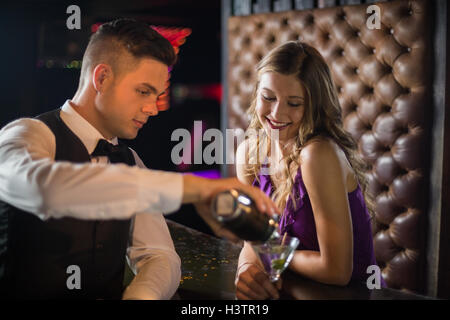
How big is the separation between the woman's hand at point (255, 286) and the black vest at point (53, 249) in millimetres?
369

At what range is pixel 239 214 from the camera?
0.86m

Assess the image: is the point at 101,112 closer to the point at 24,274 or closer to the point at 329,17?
the point at 24,274

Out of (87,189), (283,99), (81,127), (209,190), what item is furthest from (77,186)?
(283,99)

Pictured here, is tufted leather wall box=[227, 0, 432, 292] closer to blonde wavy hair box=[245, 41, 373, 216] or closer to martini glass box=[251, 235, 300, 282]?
blonde wavy hair box=[245, 41, 373, 216]

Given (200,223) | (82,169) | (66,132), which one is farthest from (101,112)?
(200,223)

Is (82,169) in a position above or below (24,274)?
above

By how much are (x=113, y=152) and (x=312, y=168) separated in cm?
68

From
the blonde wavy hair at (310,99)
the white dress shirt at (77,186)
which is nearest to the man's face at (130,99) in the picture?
the white dress shirt at (77,186)

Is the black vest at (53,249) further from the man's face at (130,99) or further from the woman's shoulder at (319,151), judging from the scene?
the woman's shoulder at (319,151)

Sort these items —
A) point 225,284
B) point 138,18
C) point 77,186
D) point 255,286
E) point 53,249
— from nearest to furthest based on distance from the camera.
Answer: point 77,186 < point 53,249 < point 255,286 < point 225,284 < point 138,18

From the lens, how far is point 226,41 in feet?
12.9

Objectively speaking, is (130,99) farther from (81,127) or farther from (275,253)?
(275,253)
